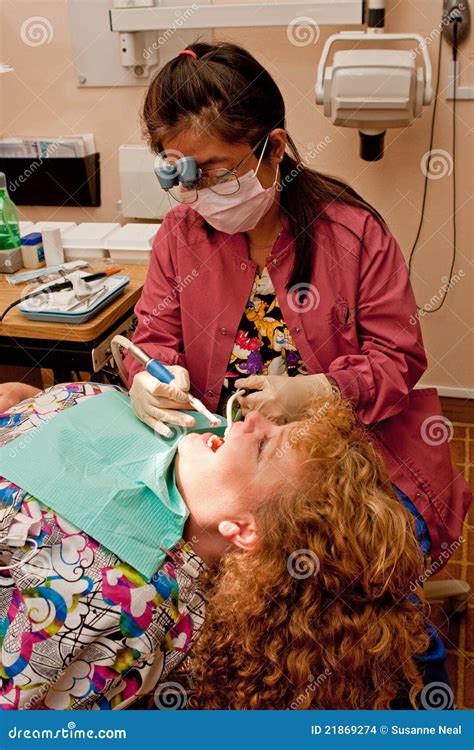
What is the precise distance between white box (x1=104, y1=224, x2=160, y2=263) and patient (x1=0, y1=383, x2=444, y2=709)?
45.8 inches

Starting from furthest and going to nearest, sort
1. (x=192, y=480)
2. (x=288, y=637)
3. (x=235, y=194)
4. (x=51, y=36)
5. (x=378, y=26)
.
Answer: (x=51, y=36), (x=378, y=26), (x=235, y=194), (x=192, y=480), (x=288, y=637)

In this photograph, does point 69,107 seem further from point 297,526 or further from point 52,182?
point 297,526

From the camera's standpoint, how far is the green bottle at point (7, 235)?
2.38 meters

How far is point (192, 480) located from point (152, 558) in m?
0.17

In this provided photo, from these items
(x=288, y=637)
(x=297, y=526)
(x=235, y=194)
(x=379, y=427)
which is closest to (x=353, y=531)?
(x=297, y=526)

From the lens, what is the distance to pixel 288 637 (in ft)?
4.22

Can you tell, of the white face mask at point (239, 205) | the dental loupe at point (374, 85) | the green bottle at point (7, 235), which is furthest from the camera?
the green bottle at point (7, 235)

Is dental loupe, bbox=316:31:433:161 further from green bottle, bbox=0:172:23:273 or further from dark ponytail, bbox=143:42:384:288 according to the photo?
green bottle, bbox=0:172:23:273

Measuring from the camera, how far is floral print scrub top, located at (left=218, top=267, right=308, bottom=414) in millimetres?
1802

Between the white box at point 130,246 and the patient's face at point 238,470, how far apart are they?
109 cm

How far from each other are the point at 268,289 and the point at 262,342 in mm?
126

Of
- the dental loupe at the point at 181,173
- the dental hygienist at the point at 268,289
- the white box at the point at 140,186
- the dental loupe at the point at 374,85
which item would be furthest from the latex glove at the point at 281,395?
the white box at the point at 140,186

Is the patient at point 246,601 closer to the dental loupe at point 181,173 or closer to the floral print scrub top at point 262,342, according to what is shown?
the floral print scrub top at point 262,342

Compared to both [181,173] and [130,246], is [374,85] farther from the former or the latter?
[181,173]
